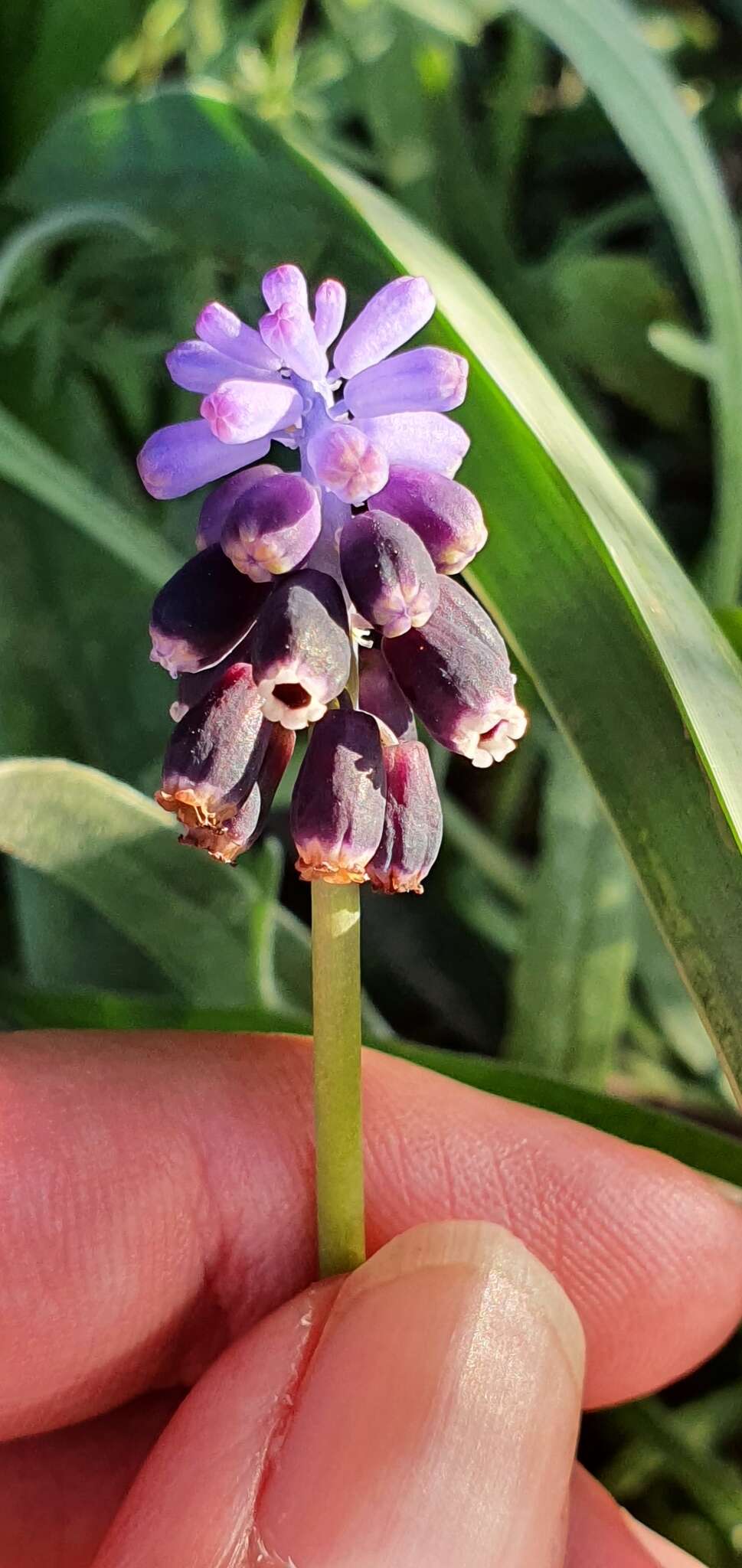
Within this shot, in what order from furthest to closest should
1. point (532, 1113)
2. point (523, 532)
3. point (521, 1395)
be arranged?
point (532, 1113), point (521, 1395), point (523, 532)

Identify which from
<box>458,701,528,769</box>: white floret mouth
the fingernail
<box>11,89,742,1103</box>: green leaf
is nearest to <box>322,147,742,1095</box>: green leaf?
<box>11,89,742,1103</box>: green leaf

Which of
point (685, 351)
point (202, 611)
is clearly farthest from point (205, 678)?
point (685, 351)

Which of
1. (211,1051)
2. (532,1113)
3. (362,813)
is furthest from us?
(532,1113)

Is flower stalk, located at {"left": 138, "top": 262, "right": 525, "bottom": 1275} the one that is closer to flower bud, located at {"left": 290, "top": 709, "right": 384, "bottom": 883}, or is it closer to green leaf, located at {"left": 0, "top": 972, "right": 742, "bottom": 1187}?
flower bud, located at {"left": 290, "top": 709, "right": 384, "bottom": 883}

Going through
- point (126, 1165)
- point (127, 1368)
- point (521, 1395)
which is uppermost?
point (126, 1165)

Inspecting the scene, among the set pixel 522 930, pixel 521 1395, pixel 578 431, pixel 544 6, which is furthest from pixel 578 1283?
pixel 544 6

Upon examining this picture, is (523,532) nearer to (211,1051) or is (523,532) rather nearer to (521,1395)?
(211,1051)
